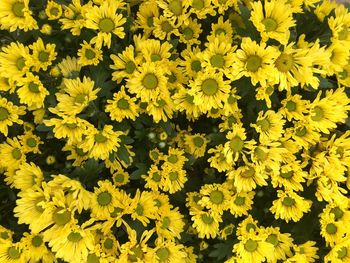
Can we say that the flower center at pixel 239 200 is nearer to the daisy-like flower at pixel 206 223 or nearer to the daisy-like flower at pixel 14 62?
the daisy-like flower at pixel 206 223

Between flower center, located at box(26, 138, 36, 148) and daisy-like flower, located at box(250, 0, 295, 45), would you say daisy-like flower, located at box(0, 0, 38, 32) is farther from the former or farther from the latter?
daisy-like flower, located at box(250, 0, 295, 45)

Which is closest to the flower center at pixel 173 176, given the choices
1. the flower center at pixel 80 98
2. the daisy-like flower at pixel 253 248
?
the daisy-like flower at pixel 253 248

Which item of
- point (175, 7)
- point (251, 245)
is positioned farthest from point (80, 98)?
point (251, 245)

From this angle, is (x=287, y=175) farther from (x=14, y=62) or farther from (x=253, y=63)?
(x=14, y=62)

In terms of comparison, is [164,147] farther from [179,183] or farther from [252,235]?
[252,235]

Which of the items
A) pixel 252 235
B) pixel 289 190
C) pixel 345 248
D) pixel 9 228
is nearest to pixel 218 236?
pixel 252 235
